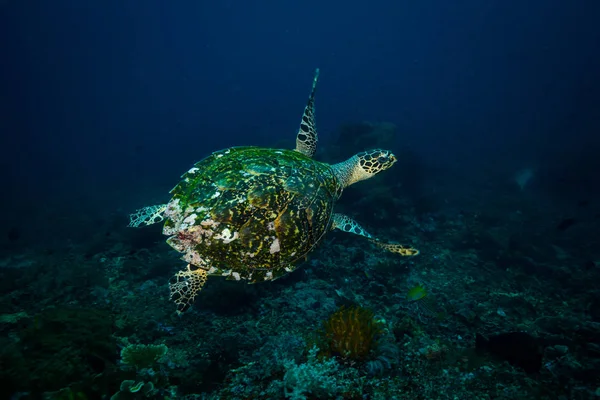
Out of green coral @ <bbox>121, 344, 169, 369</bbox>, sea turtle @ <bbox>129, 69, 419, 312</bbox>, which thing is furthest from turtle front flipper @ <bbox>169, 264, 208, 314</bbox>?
green coral @ <bbox>121, 344, 169, 369</bbox>

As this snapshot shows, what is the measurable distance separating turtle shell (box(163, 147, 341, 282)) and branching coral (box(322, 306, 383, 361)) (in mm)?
1096

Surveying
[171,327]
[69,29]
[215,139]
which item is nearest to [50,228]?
[171,327]

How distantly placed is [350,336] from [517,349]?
233cm

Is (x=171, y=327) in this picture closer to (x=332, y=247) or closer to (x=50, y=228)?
(x=332, y=247)

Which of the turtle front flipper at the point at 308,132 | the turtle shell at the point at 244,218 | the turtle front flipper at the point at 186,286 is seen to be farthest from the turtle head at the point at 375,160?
the turtle front flipper at the point at 186,286

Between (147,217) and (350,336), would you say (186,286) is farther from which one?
(350,336)

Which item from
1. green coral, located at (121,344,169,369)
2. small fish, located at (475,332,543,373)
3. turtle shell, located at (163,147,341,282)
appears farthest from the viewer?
small fish, located at (475,332,543,373)

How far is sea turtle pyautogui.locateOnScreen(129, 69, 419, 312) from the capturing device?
3.58 metres

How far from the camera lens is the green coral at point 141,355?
337cm

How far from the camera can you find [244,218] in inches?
141

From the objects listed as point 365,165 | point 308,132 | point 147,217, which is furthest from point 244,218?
point 365,165

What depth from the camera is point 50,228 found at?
14.9 meters

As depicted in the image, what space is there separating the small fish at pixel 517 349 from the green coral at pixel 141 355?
14.7 feet

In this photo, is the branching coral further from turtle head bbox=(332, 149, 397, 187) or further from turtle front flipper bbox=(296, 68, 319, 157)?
turtle front flipper bbox=(296, 68, 319, 157)
